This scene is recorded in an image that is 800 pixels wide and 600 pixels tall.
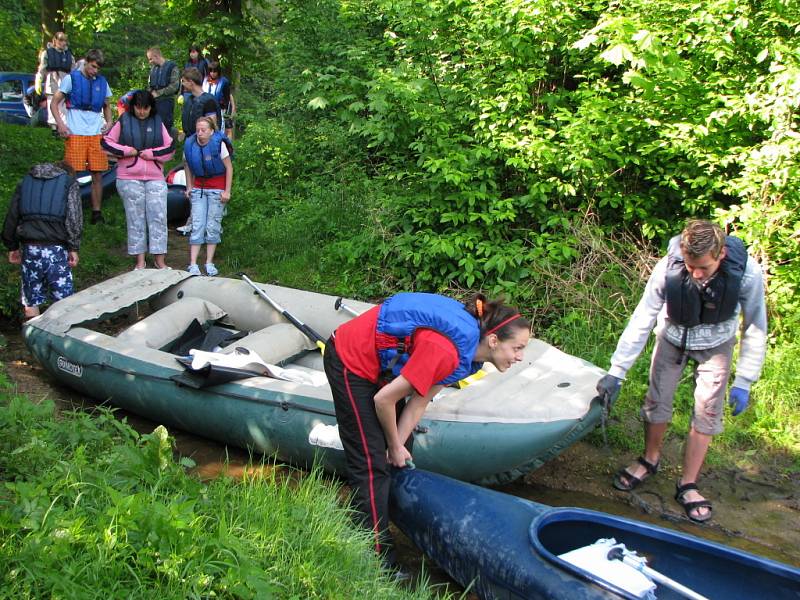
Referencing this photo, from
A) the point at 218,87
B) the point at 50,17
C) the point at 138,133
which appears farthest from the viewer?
the point at 50,17

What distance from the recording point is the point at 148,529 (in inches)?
106

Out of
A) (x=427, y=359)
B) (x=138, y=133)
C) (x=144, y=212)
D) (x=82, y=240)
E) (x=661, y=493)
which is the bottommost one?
(x=661, y=493)

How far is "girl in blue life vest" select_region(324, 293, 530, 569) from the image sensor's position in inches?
117

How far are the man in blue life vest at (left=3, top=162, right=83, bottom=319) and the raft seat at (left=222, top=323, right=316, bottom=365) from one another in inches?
69.8

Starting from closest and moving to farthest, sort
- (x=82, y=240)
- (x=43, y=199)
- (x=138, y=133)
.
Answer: (x=43, y=199) → (x=138, y=133) → (x=82, y=240)

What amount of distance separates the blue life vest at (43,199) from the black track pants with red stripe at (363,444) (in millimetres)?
3470

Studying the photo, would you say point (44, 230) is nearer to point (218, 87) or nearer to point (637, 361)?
point (218, 87)

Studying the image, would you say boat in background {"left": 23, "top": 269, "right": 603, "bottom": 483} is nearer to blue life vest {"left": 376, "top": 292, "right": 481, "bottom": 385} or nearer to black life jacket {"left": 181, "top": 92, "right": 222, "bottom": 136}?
blue life vest {"left": 376, "top": 292, "right": 481, "bottom": 385}

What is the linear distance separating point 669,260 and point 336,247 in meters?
4.26

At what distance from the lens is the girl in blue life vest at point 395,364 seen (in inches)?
117

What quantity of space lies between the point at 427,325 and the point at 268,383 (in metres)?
1.93

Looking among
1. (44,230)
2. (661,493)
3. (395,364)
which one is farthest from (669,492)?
(44,230)

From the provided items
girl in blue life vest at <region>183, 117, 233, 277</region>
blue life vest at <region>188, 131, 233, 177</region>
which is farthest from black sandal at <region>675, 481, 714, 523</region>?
blue life vest at <region>188, 131, 233, 177</region>

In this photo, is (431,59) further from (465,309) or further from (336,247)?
(465,309)
